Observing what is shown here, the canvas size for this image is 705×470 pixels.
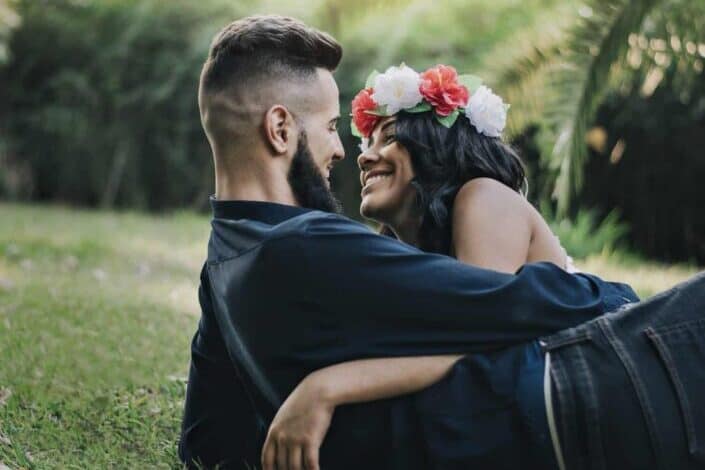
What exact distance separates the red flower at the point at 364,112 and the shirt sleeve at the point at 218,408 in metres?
0.87

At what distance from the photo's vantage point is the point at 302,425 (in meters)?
2.55

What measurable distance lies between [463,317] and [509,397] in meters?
0.21

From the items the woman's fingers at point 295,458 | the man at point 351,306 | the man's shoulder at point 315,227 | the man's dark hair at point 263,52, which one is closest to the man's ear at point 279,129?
the man at point 351,306

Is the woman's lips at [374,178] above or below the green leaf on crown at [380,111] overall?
below

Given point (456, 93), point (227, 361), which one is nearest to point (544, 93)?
point (456, 93)

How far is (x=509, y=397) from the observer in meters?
2.54

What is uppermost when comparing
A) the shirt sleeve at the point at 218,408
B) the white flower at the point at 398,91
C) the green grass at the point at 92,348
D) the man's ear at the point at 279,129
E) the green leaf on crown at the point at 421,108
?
the white flower at the point at 398,91

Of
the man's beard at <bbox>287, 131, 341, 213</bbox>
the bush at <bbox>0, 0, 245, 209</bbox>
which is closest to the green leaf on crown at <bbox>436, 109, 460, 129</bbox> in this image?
the man's beard at <bbox>287, 131, 341, 213</bbox>

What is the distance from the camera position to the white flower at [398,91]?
11.7ft

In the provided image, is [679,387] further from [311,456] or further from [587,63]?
[587,63]

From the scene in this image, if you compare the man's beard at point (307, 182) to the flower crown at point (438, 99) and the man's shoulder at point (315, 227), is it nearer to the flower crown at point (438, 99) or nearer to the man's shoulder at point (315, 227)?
the man's shoulder at point (315, 227)

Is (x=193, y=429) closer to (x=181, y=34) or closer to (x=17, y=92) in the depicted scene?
(x=181, y=34)

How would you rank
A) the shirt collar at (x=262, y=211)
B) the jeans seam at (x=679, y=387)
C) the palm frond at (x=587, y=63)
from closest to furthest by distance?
the jeans seam at (x=679, y=387)
the shirt collar at (x=262, y=211)
the palm frond at (x=587, y=63)

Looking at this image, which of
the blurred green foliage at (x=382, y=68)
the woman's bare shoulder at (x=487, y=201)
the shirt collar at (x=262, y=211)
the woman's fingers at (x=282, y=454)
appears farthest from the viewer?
the blurred green foliage at (x=382, y=68)
